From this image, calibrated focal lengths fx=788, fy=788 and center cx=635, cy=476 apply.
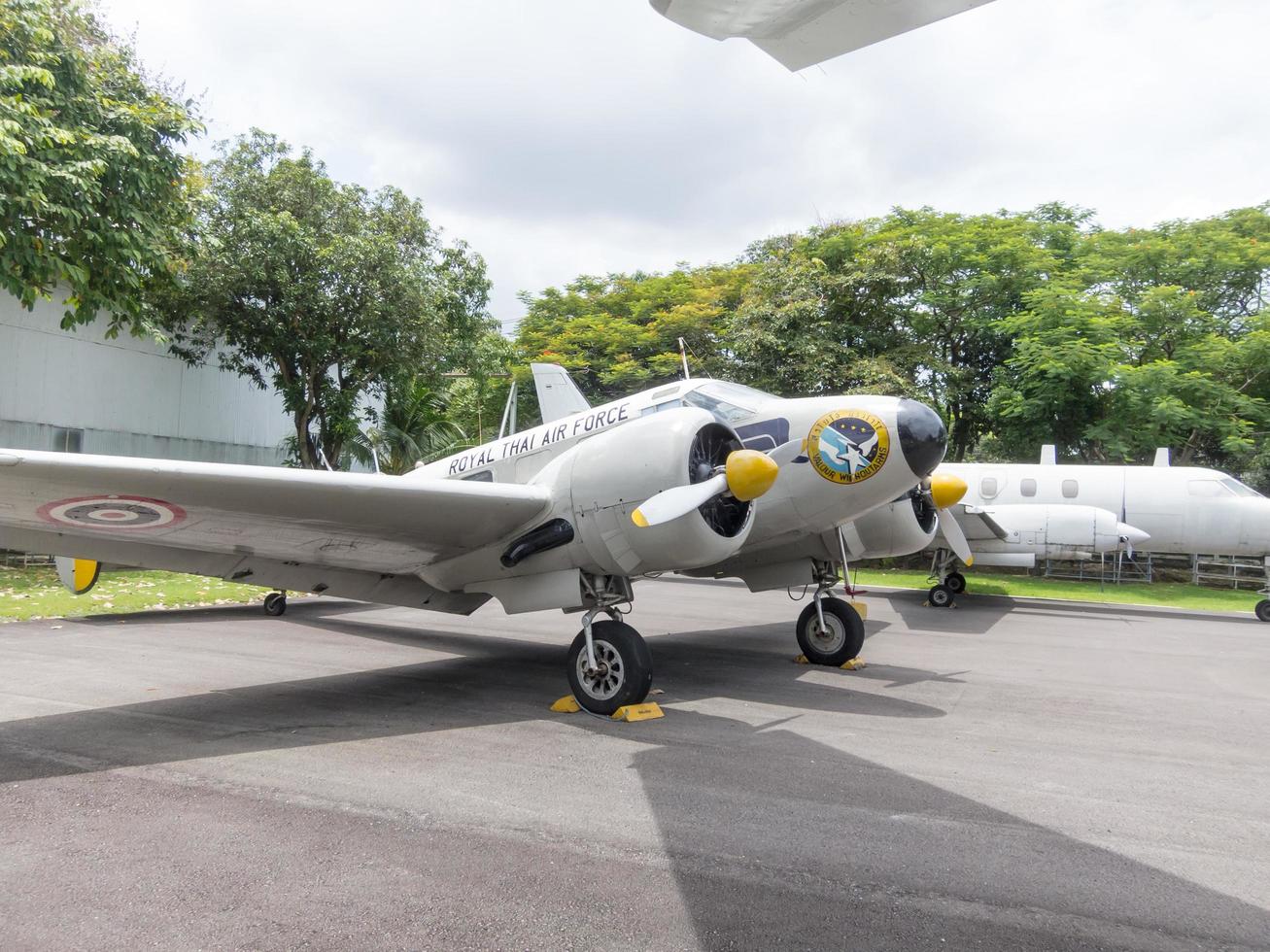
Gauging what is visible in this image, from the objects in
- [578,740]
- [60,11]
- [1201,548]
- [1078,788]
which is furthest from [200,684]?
[1201,548]

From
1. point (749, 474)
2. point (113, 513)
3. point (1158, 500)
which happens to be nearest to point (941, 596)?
point (1158, 500)

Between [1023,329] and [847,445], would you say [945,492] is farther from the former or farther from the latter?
[1023,329]

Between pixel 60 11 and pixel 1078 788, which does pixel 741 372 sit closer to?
pixel 60 11

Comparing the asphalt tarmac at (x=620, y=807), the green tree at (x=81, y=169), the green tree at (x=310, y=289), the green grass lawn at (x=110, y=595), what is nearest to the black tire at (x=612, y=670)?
the asphalt tarmac at (x=620, y=807)

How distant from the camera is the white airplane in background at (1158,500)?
17297mm

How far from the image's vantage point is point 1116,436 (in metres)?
23.3

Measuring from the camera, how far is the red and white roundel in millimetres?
5484

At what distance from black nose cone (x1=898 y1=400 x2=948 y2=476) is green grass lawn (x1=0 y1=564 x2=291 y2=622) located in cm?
1129

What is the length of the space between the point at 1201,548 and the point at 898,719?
15326 millimetres

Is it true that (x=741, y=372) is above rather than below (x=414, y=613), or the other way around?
above

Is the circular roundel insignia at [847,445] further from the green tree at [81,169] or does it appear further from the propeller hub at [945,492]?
the green tree at [81,169]

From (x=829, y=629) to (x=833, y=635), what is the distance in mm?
89

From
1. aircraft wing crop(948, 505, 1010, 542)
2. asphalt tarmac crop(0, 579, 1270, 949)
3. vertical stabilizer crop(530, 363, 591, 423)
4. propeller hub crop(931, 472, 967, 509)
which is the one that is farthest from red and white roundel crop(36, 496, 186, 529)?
aircraft wing crop(948, 505, 1010, 542)

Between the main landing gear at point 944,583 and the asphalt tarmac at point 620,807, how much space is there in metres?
7.79
